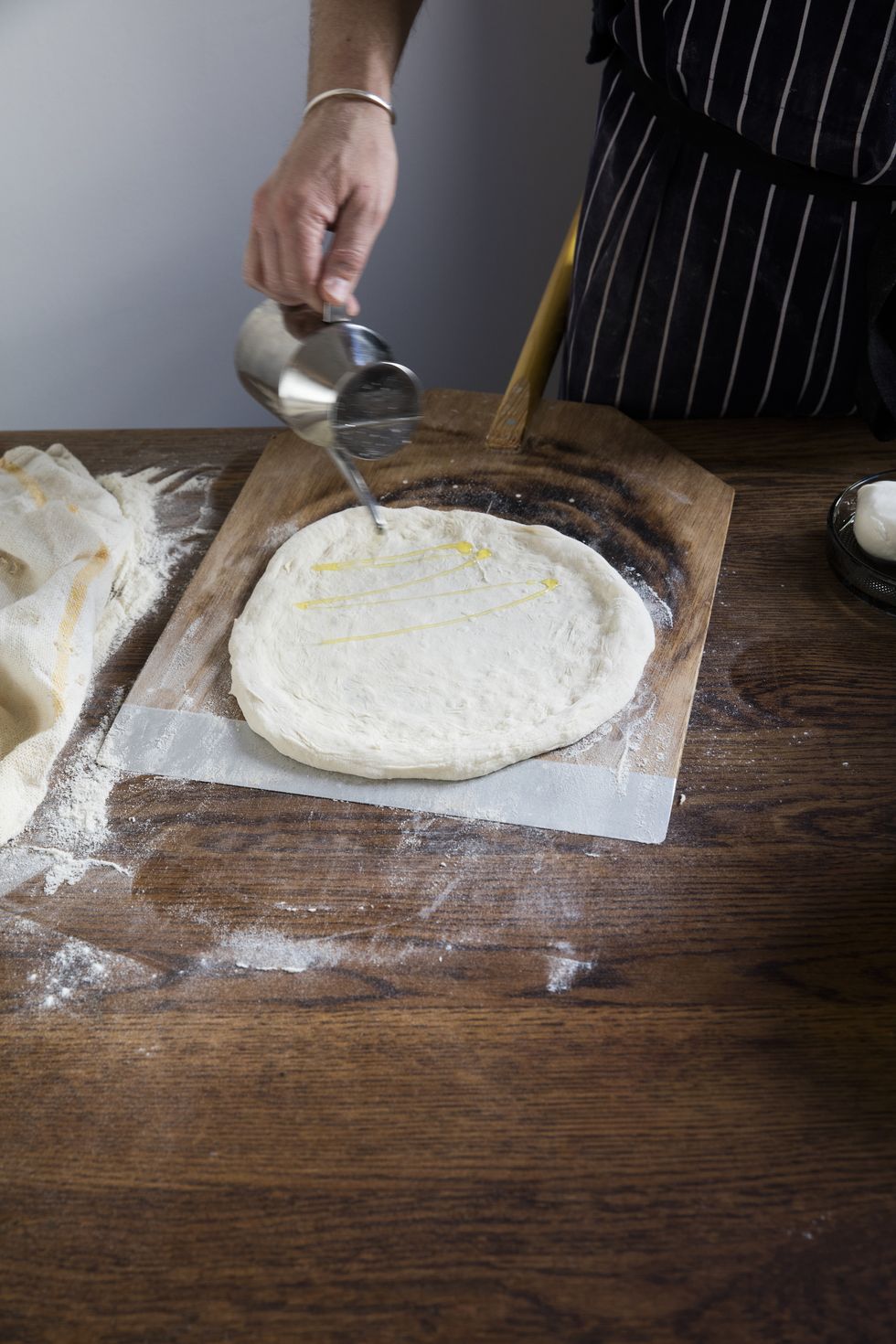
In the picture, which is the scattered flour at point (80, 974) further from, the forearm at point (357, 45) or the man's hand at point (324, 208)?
the forearm at point (357, 45)

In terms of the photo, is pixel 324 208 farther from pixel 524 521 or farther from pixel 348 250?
pixel 524 521

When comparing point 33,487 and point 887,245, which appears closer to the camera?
point 887,245

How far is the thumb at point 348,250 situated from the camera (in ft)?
3.51

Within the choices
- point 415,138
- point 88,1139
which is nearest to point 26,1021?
point 88,1139

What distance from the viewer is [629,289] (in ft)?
4.36

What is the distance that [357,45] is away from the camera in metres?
1.20

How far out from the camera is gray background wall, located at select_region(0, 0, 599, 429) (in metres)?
1.85

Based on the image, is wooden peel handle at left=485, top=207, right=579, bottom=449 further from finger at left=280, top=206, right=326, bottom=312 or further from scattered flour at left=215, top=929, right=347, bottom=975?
scattered flour at left=215, top=929, right=347, bottom=975

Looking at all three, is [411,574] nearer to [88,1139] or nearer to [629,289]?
[629,289]

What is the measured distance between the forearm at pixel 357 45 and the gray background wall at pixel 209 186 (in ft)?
2.46

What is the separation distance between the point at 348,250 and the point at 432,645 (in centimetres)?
43

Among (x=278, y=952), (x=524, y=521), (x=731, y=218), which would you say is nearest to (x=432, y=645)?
(x=524, y=521)

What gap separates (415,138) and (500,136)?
0.56ft

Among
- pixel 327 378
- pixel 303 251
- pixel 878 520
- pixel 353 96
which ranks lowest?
pixel 878 520
